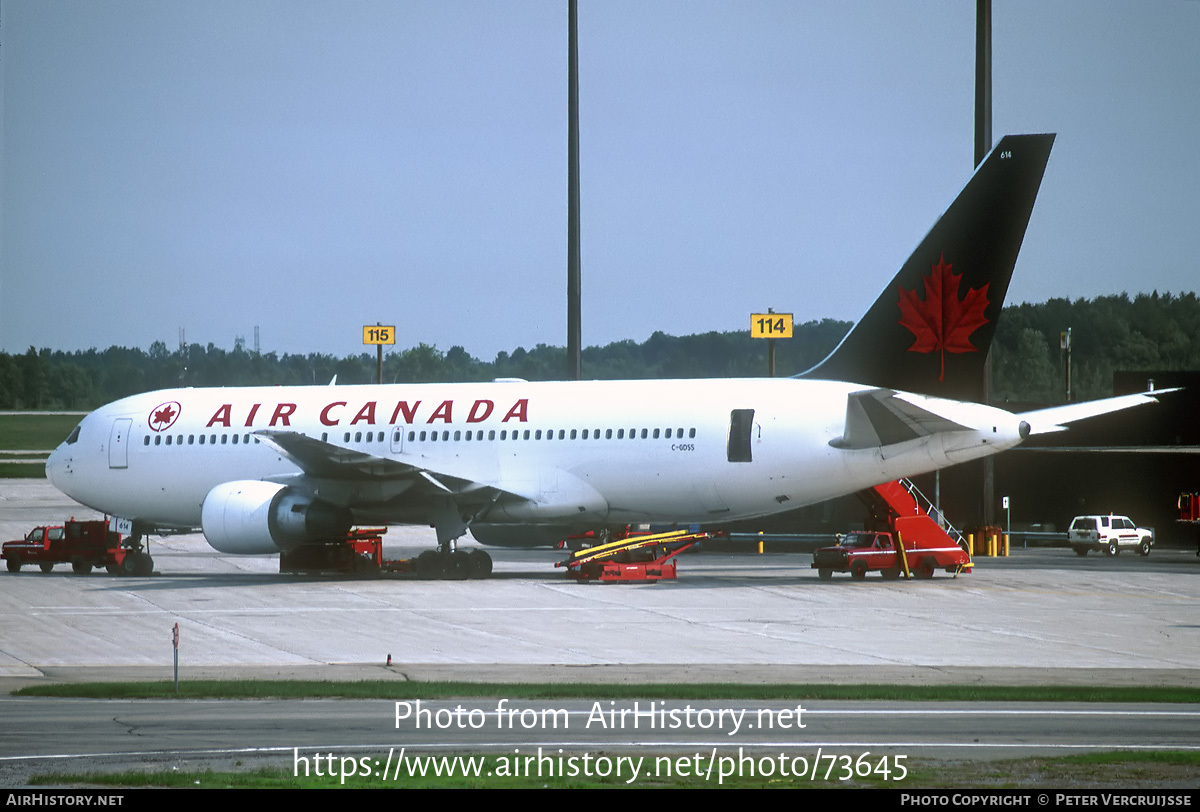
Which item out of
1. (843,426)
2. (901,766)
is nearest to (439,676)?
(901,766)

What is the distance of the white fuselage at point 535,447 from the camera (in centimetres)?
3306

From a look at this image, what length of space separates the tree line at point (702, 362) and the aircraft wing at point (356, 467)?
3377 centimetres

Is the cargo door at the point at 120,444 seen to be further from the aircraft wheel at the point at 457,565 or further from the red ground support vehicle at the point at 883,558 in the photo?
the red ground support vehicle at the point at 883,558

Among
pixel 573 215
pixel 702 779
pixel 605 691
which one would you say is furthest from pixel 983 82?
pixel 702 779

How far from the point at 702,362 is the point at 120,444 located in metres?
40.9

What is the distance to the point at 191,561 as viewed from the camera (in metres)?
44.9

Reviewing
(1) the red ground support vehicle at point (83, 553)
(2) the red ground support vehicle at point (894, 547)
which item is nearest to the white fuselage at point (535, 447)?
(1) the red ground support vehicle at point (83, 553)

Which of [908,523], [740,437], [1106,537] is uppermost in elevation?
[740,437]

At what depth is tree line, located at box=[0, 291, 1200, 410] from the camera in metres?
73.8

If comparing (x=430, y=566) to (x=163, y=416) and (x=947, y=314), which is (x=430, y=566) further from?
(x=947, y=314)

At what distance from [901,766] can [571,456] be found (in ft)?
73.9

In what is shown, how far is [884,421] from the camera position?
1270 inches

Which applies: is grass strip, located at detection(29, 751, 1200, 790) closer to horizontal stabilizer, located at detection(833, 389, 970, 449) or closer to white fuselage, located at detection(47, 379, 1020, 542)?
horizontal stabilizer, located at detection(833, 389, 970, 449)

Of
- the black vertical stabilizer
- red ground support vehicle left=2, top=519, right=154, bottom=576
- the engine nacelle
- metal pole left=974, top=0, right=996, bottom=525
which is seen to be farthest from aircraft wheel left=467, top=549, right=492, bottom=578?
metal pole left=974, top=0, right=996, bottom=525
